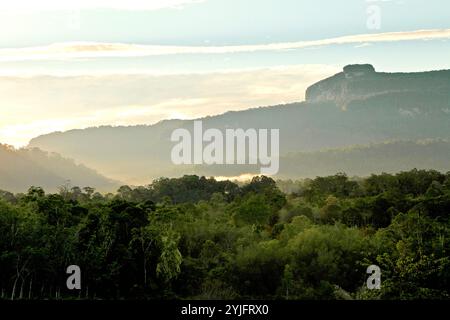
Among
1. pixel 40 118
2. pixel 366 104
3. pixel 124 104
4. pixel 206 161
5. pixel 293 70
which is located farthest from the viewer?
pixel 366 104

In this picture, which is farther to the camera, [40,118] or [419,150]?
[419,150]

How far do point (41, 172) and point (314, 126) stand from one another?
6538cm

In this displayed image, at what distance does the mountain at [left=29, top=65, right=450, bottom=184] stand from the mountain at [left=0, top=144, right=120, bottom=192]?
2120 millimetres

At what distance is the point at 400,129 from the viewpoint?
163 meters

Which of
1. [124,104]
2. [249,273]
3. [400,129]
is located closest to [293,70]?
[124,104]

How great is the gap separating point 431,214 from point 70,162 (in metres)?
95.1

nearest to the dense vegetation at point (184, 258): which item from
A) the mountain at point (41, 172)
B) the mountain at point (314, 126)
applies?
the mountain at point (314, 126)

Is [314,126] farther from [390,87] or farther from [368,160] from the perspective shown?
[390,87]

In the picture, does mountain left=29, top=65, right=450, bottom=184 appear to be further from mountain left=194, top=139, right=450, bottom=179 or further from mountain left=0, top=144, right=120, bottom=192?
mountain left=0, top=144, right=120, bottom=192

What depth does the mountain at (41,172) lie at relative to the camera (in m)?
111

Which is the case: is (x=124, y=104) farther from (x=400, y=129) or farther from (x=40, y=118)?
(x=400, y=129)

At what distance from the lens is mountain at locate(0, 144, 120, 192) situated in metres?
111
